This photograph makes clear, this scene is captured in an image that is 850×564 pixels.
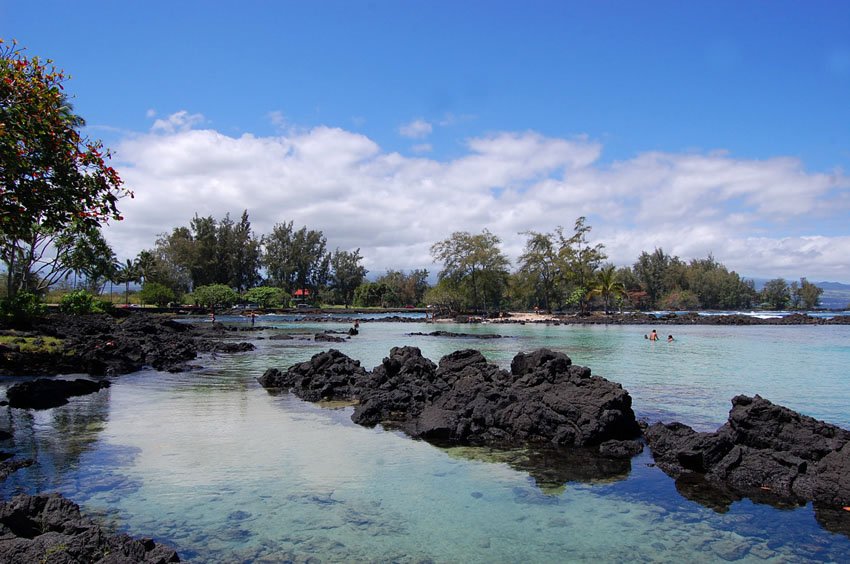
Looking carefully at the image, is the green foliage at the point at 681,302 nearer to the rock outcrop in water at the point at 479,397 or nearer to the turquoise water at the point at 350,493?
the turquoise water at the point at 350,493

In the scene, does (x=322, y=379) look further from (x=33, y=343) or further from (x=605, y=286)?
(x=605, y=286)

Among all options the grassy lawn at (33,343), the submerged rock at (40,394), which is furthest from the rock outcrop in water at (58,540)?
the grassy lawn at (33,343)

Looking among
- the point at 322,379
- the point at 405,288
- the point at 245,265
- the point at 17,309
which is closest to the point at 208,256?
the point at 245,265

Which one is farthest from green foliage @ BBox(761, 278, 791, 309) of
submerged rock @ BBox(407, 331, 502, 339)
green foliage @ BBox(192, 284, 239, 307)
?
green foliage @ BBox(192, 284, 239, 307)

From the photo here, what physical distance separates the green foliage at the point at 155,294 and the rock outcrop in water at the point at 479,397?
68541 mm

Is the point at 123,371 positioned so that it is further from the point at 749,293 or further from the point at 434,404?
the point at 749,293

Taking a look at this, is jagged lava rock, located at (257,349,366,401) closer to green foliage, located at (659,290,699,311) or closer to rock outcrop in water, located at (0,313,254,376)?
rock outcrop in water, located at (0,313,254,376)

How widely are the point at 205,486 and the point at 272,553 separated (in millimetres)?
3065

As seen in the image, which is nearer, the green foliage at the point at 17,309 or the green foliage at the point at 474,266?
the green foliage at the point at 17,309

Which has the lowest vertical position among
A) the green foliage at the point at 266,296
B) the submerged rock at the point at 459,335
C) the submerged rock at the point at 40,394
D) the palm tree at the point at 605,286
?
the submerged rock at the point at 459,335

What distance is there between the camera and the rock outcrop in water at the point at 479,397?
13.4 meters

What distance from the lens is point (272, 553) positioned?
7.26m

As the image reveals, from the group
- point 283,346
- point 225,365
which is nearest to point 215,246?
point 283,346

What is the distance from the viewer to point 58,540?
5945 mm
